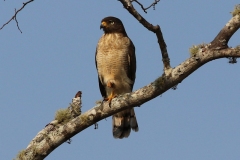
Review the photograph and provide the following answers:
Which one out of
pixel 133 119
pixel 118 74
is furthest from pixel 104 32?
pixel 133 119

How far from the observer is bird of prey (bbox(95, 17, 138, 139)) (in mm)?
6762

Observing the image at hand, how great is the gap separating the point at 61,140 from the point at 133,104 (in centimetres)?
76

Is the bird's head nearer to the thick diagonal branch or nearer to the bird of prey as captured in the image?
the bird of prey

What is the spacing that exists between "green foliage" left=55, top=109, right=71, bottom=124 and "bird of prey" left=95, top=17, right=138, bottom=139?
6.14ft

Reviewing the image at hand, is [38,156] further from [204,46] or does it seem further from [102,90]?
[102,90]

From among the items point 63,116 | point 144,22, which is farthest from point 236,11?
point 63,116

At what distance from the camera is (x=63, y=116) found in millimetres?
4789

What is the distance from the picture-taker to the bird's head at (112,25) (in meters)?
7.24

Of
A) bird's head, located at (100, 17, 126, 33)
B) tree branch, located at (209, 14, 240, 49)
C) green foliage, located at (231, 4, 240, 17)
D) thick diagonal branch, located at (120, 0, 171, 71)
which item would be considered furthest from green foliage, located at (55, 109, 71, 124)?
bird's head, located at (100, 17, 126, 33)

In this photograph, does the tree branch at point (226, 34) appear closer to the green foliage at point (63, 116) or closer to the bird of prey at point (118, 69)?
the green foliage at point (63, 116)

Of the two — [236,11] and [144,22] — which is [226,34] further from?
[144,22]

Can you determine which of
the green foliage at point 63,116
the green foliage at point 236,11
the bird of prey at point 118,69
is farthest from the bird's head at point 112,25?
the green foliage at point 236,11

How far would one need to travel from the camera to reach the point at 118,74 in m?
6.82

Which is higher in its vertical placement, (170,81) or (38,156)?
(170,81)
